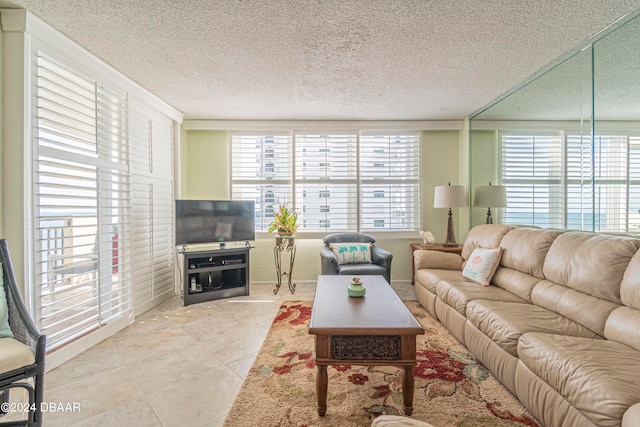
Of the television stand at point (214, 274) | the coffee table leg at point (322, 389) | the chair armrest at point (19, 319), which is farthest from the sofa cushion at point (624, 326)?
the television stand at point (214, 274)

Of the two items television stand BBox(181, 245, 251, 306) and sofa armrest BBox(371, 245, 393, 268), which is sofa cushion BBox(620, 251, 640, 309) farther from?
television stand BBox(181, 245, 251, 306)

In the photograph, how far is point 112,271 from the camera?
9.37ft

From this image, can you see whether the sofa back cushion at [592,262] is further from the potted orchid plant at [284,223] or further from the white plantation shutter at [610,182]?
the potted orchid plant at [284,223]

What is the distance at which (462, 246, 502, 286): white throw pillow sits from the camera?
282 cm

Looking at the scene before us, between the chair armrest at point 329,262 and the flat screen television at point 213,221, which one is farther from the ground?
the flat screen television at point 213,221

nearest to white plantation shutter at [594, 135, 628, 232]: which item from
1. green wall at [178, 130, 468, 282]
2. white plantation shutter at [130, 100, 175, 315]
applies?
green wall at [178, 130, 468, 282]

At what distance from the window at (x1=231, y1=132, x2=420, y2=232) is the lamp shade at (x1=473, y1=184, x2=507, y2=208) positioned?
1070 mm

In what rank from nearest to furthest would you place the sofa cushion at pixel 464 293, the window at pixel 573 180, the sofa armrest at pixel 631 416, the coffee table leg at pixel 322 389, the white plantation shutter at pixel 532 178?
the sofa armrest at pixel 631 416 < the coffee table leg at pixel 322 389 < the window at pixel 573 180 < the sofa cushion at pixel 464 293 < the white plantation shutter at pixel 532 178

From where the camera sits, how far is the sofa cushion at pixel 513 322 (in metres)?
1.79

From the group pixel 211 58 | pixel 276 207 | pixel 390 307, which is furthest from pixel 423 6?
pixel 276 207

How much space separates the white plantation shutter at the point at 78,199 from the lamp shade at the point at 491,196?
14.2 feet

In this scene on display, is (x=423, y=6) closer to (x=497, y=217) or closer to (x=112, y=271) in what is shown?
(x=497, y=217)

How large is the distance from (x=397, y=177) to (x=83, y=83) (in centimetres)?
399

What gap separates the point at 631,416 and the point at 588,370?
25 centimetres
